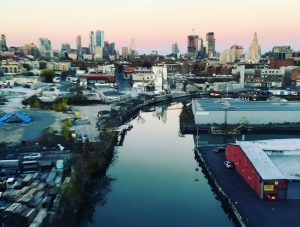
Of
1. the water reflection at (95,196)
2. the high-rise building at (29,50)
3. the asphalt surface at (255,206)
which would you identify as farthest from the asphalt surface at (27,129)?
the high-rise building at (29,50)

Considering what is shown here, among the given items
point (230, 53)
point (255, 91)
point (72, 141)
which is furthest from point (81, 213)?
point (230, 53)

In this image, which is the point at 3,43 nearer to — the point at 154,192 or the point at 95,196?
the point at 95,196

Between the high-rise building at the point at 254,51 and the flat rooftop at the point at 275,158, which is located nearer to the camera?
the flat rooftop at the point at 275,158

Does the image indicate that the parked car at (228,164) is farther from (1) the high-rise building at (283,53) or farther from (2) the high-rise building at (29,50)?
(2) the high-rise building at (29,50)

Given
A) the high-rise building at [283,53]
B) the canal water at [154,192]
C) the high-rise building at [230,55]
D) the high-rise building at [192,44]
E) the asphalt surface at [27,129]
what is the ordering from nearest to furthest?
1. the canal water at [154,192]
2. the asphalt surface at [27,129]
3. the high-rise building at [283,53]
4. the high-rise building at [230,55]
5. the high-rise building at [192,44]

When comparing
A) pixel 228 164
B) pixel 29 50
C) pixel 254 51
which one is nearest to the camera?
pixel 228 164

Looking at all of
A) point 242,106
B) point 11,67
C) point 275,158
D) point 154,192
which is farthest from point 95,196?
point 11,67
